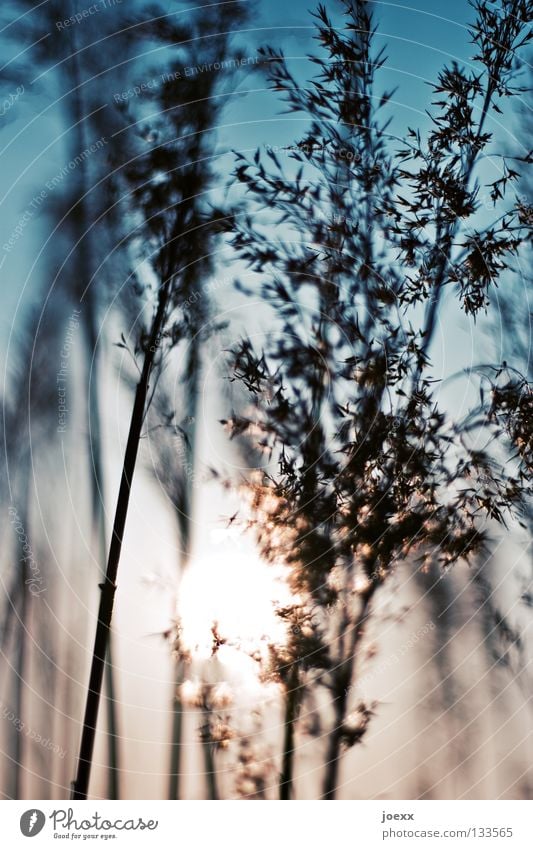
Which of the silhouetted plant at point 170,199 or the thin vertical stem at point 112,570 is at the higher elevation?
the silhouetted plant at point 170,199

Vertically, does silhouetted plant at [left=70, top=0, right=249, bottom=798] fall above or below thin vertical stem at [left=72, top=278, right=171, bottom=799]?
above

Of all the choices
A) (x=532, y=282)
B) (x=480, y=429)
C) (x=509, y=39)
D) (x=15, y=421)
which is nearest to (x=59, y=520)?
(x=15, y=421)

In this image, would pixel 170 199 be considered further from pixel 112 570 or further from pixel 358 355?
pixel 112 570

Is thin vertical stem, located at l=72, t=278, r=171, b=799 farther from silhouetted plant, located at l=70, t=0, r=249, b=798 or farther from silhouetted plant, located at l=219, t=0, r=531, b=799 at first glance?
silhouetted plant, located at l=219, t=0, r=531, b=799

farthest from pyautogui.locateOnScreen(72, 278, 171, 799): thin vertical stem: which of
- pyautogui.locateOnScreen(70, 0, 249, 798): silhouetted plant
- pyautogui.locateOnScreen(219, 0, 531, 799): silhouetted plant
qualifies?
pyautogui.locateOnScreen(219, 0, 531, 799): silhouetted plant

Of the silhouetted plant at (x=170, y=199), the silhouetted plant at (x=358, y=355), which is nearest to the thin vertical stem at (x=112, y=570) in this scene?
the silhouetted plant at (x=170, y=199)

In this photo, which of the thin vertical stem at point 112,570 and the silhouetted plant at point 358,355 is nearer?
the thin vertical stem at point 112,570

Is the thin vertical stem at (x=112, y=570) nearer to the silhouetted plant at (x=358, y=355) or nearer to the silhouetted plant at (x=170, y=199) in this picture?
the silhouetted plant at (x=170, y=199)

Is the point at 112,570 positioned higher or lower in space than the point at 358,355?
lower

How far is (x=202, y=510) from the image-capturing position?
3.82 feet

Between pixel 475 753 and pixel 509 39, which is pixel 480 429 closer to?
pixel 475 753

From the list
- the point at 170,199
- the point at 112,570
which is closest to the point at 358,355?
the point at 170,199

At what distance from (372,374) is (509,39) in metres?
0.64

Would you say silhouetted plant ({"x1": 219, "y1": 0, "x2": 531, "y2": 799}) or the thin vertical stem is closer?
the thin vertical stem
